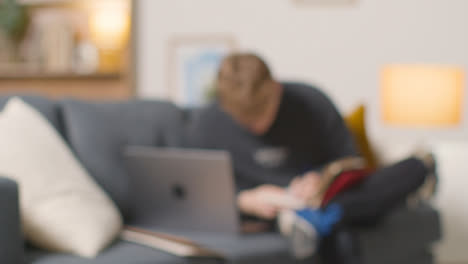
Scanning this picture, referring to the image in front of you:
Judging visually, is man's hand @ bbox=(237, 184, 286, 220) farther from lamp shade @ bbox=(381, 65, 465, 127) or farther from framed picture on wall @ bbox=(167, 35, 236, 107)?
framed picture on wall @ bbox=(167, 35, 236, 107)

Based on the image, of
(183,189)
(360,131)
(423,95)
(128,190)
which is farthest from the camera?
(423,95)

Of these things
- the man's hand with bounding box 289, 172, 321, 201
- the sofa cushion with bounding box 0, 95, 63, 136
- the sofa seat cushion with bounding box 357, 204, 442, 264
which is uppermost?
the sofa cushion with bounding box 0, 95, 63, 136

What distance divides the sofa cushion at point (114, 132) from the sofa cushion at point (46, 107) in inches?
1.6

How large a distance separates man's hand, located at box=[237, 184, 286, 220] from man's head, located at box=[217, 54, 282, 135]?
0.73ft

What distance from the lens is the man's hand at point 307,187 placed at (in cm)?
164

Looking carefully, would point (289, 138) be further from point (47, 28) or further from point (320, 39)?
point (47, 28)

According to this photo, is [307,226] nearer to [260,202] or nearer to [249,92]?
[260,202]

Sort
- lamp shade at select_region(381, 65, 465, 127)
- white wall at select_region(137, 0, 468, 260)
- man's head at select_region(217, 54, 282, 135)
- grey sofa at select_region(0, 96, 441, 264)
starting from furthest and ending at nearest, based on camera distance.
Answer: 1. white wall at select_region(137, 0, 468, 260)
2. lamp shade at select_region(381, 65, 465, 127)
3. man's head at select_region(217, 54, 282, 135)
4. grey sofa at select_region(0, 96, 441, 264)

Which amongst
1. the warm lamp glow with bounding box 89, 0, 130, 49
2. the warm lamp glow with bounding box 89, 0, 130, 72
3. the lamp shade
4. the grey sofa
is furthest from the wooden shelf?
the lamp shade

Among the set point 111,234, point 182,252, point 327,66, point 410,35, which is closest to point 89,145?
point 111,234

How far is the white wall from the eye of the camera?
3072mm

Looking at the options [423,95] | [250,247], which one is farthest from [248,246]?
[423,95]

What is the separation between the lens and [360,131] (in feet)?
7.40

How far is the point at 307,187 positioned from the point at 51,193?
28.3 inches
